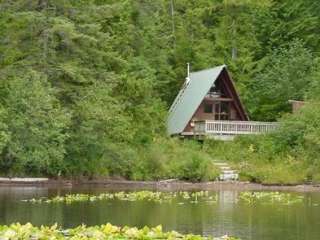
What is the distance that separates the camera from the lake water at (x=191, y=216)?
1511 centimetres

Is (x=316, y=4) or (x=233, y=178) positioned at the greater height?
(x=316, y=4)

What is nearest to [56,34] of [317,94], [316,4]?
[317,94]

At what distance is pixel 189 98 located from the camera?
4081 centimetres

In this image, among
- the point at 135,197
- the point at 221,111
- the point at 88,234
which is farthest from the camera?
the point at 221,111

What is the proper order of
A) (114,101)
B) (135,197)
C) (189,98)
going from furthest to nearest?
(189,98) → (114,101) → (135,197)

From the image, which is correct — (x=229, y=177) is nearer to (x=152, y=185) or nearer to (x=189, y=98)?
(x=152, y=185)

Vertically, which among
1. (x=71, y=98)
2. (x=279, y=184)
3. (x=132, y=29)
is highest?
(x=132, y=29)

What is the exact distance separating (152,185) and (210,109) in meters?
12.2

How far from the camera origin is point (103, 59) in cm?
3591

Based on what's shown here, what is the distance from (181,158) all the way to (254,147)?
559 centimetres

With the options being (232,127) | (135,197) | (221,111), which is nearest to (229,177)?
(232,127)

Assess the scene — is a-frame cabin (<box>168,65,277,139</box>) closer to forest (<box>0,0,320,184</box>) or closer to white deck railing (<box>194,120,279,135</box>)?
white deck railing (<box>194,120,279,135</box>)

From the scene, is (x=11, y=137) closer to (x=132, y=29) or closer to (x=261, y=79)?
(x=132, y=29)

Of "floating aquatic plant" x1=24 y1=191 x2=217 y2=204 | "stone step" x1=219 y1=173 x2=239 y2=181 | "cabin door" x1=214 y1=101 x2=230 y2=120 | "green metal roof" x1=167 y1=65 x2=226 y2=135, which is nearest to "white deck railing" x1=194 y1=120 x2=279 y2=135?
"green metal roof" x1=167 y1=65 x2=226 y2=135
